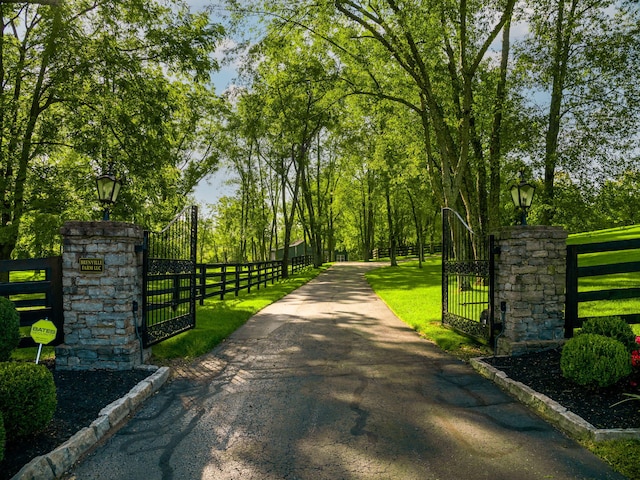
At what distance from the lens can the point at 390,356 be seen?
655cm

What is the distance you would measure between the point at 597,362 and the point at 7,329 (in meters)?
6.88

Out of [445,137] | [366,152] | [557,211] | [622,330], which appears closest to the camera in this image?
[622,330]

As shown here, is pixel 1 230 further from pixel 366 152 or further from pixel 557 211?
pixel 366 152

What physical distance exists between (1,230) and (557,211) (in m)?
16.3

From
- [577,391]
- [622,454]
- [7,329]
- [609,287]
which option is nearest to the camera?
[622,454]

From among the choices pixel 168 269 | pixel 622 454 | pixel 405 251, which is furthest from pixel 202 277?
pixel 405 251

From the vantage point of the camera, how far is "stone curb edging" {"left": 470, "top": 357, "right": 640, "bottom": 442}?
11.8 feet

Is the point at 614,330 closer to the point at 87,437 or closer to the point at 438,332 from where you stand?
the point at 438,332

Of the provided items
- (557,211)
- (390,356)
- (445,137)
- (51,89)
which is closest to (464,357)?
(390,356)

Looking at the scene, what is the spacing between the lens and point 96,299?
5672mm

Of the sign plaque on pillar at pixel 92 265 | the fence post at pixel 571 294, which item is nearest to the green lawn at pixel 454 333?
the fence post at pixel 571 294

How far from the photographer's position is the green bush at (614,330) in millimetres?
4895

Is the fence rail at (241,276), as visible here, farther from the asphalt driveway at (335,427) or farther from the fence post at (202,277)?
the asphalt driveway at (335,427)

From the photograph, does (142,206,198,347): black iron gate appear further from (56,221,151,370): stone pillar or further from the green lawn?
the green lawn
